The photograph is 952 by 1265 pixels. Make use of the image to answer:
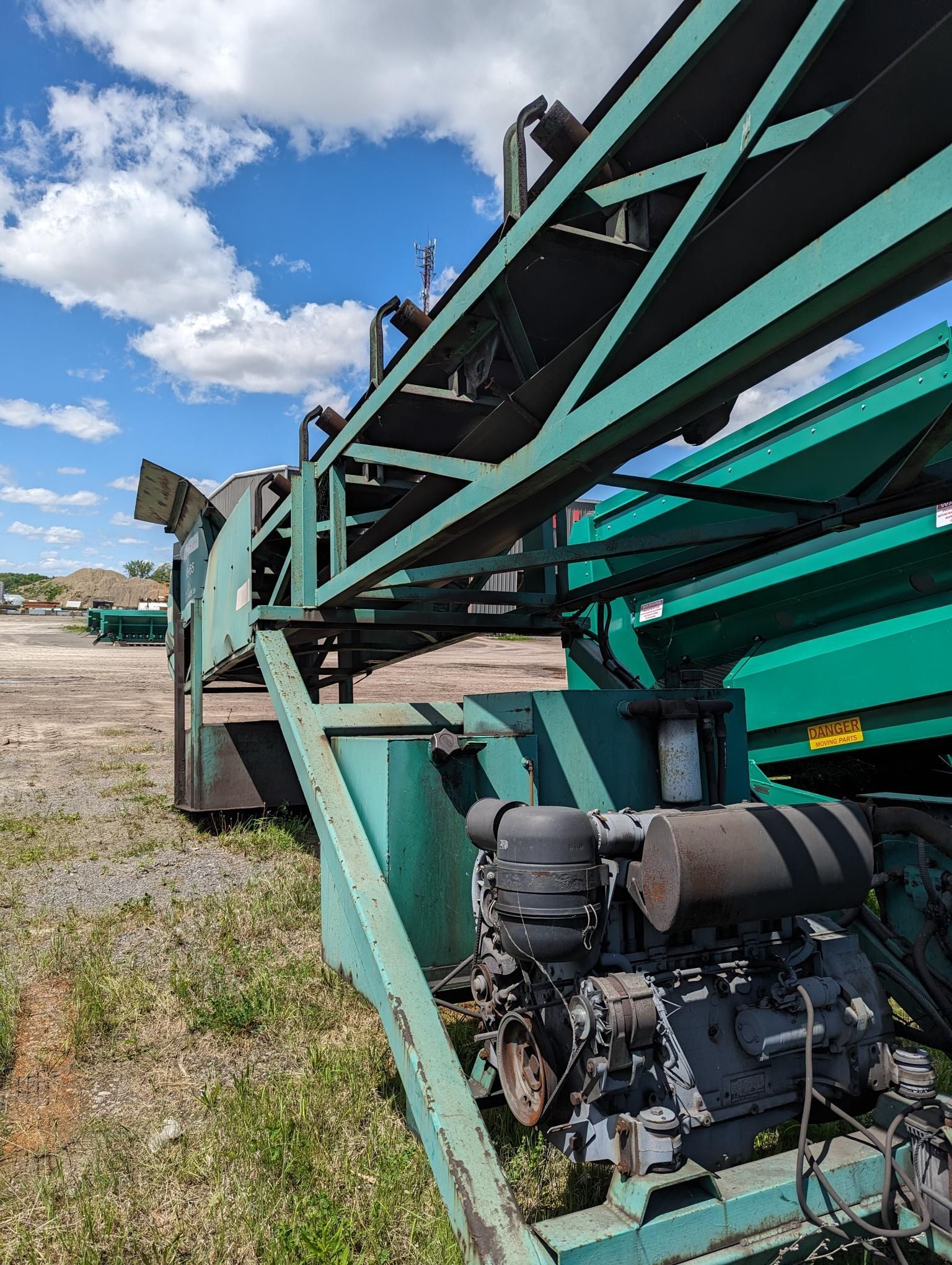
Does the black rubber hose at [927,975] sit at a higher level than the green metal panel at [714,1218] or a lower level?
higher

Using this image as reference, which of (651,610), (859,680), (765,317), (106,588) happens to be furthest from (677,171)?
(106,588)

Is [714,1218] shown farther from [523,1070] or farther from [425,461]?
[425,461]

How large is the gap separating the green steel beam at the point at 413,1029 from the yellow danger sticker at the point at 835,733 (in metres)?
2.58

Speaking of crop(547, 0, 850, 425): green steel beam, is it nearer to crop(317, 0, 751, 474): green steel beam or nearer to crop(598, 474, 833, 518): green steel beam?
crop(317, 0, 751, 474): green steel beam

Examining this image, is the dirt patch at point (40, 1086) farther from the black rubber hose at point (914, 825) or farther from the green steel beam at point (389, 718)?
the black rubber hose at point (914, 825)

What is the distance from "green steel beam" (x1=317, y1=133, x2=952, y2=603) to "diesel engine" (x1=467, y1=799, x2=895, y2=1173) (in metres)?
0.99

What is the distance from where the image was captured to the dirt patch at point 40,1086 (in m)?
2.74

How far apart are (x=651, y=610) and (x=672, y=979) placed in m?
3.08

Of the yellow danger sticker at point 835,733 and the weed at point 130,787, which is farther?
the weed at point 130,787

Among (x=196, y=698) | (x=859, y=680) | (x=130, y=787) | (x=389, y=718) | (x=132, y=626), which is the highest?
(x=132, y=626)

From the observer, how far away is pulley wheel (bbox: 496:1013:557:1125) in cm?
229

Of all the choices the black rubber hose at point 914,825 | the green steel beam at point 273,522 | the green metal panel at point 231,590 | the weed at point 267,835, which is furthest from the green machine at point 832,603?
the weed at point 267,835

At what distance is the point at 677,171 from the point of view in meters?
1.79

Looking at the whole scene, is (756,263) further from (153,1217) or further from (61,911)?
(61,911)
